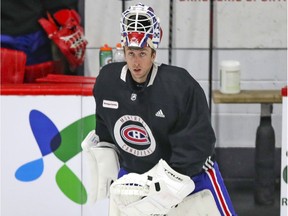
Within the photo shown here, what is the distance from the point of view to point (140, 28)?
3.49m

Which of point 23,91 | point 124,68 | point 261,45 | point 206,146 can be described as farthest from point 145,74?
point 261,45

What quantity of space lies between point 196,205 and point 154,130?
350mm

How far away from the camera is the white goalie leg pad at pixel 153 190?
3453 millimetres

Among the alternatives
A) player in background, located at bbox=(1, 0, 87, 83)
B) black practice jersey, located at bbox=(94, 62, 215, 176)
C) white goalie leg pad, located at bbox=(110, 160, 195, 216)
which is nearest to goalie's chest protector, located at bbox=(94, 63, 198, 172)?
black practice jersey, located at bbox=(94, 62, 215, 176)

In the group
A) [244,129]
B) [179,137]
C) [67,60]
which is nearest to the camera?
[179,137]

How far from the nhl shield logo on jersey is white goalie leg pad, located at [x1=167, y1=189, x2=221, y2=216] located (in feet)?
0.81

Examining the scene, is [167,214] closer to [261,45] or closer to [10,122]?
[10,122]

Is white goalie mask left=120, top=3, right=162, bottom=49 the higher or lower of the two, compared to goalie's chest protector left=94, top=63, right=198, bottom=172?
higher

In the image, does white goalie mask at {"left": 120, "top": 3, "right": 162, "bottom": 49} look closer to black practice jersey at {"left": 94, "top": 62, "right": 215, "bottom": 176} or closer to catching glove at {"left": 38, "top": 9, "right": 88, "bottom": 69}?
black practice jersey at {"left": 94, "top": 62, "right": 215, "bottom": 176}

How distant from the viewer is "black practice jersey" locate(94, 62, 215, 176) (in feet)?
11.5

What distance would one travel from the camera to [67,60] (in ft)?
18.5

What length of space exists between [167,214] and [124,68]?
0.61 m

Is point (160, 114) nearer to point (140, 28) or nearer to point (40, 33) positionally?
point (140, 28)

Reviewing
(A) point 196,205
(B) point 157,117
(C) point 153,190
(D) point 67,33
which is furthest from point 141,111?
(D) point 67,33
